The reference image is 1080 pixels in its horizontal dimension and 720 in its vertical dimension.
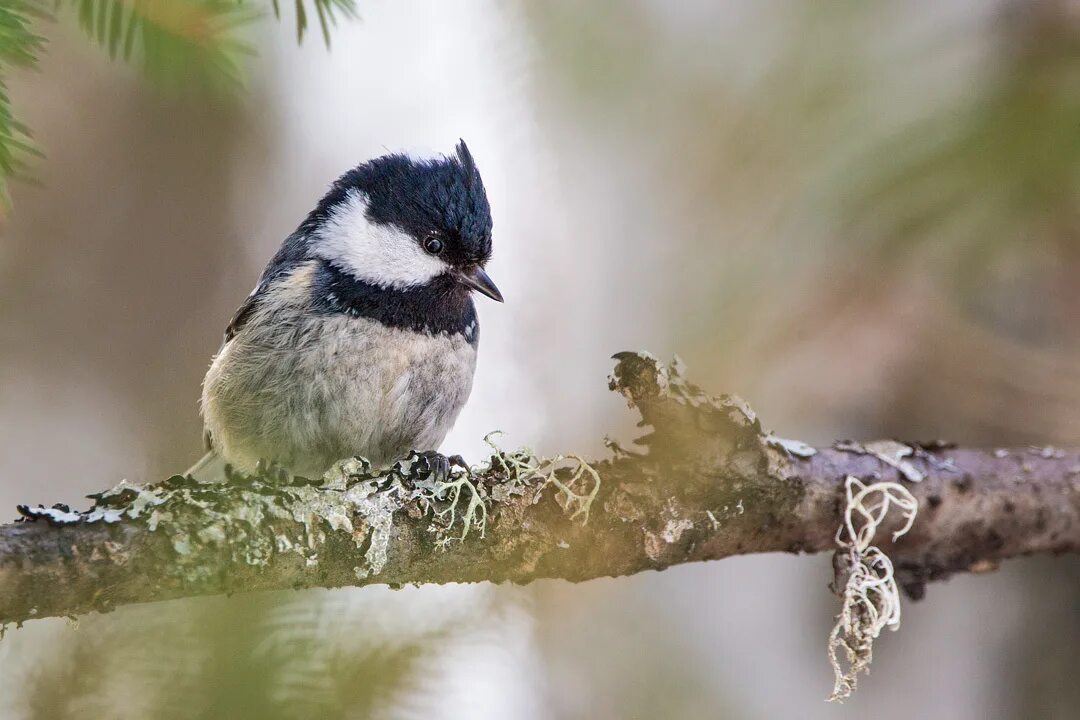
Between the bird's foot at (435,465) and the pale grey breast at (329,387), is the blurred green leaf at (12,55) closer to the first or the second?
the bird's foot at (435,465)

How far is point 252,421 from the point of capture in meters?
2.45

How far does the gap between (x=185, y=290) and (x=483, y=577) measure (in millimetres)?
2838

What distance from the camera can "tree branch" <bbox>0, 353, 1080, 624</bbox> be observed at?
1.26m

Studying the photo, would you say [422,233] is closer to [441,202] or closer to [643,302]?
[441,202]

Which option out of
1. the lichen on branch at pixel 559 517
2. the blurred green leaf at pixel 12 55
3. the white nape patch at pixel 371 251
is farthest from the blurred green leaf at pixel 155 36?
the white nape patch at pixel 371 251

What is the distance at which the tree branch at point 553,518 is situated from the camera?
126 cm

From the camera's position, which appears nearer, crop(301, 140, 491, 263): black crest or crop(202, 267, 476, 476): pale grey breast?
crop(202, 267, 476, 476): pale grey breast

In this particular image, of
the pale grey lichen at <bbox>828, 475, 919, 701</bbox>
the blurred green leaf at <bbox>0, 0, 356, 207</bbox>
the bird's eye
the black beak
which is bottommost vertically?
the pale grey lichen at <bbox>828, 475, 919, 701</bbox>

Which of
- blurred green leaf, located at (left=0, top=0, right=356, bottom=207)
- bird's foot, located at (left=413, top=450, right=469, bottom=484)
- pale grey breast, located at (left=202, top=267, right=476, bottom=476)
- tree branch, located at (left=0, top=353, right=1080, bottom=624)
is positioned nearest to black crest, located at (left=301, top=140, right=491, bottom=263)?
pale grey breast, located at (left=202, top=267, right=476, bottom=476)

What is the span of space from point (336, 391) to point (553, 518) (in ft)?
2.93

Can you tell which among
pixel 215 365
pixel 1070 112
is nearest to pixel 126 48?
pixel 1070 112

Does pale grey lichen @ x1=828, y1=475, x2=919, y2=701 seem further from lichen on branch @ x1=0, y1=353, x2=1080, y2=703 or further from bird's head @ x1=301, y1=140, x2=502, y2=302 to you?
bird's head @ x1=301, y1=140, x2=502, y2=302

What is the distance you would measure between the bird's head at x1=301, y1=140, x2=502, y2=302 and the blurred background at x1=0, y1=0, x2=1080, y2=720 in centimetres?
29

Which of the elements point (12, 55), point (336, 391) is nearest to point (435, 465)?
point (336, 391)
